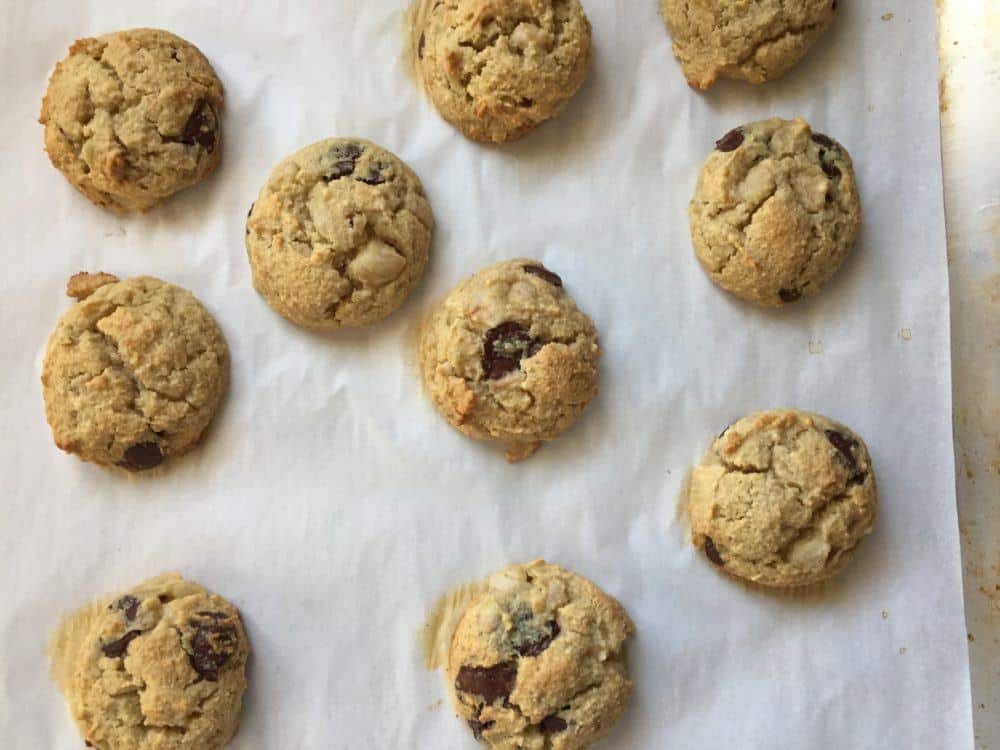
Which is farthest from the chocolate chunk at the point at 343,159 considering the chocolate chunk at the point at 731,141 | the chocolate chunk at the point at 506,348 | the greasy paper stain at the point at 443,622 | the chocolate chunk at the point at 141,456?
the greasy paper stain at the point at 443,622

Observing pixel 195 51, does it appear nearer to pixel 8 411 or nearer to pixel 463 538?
pixel 8 411

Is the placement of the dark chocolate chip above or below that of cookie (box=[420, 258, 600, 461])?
above

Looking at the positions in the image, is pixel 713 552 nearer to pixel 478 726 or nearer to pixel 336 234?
pixel 478 726

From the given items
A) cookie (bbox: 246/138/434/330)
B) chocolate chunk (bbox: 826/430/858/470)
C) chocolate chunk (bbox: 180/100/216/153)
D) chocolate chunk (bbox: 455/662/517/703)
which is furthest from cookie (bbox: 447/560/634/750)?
chocolate chunk (bbox: 180/100/216/153)

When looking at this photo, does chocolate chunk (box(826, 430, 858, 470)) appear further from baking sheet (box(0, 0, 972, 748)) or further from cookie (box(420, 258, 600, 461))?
cookie (box(420, 258, 600, 461))

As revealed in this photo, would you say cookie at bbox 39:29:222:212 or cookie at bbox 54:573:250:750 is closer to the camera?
cookie at bbox 54:573:250:750

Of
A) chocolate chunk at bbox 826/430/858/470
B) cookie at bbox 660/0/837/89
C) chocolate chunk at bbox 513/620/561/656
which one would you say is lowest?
chocolate chunk at bbox 513/620/561/656
